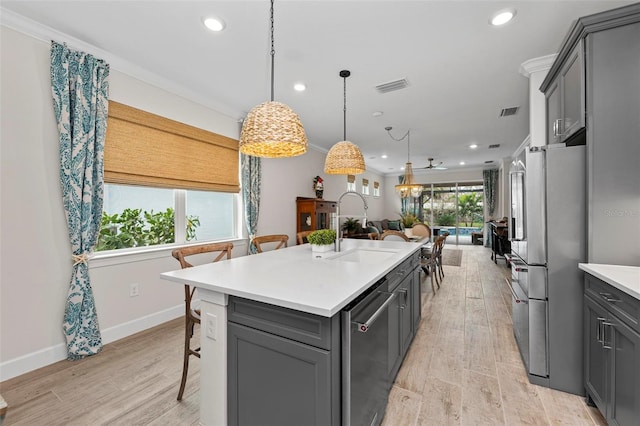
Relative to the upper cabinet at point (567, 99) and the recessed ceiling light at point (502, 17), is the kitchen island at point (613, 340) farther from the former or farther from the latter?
the recessed ceiling light at point (502, 17)

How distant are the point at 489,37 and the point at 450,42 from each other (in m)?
0.31

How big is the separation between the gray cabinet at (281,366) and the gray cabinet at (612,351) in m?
1.46

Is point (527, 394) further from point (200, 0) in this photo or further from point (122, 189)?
point (122, 189)

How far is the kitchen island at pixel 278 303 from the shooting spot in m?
1.13

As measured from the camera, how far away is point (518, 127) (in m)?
4.95

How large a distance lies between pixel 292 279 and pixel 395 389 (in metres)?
1.27

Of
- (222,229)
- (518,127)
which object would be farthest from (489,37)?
(222,229)

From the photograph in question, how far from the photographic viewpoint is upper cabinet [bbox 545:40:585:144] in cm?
Result: 185

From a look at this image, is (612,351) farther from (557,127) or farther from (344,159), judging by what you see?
(344,159)

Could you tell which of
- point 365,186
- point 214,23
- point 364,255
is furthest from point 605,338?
point 365,186

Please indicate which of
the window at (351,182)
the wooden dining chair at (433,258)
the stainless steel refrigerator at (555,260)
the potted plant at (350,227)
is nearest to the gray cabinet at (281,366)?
the stainless steel refrigerator at (555,260)

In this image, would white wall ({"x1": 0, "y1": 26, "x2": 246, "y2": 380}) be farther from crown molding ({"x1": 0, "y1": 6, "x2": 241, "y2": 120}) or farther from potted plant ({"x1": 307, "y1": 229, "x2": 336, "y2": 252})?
potted plant ({"x1": 307, "y1": 229, "x2": 336, "y2": 252})

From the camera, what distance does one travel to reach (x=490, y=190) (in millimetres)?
8977

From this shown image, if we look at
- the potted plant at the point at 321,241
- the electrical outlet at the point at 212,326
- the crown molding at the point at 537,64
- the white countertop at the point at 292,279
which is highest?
the crown molding at the point at 537,64
